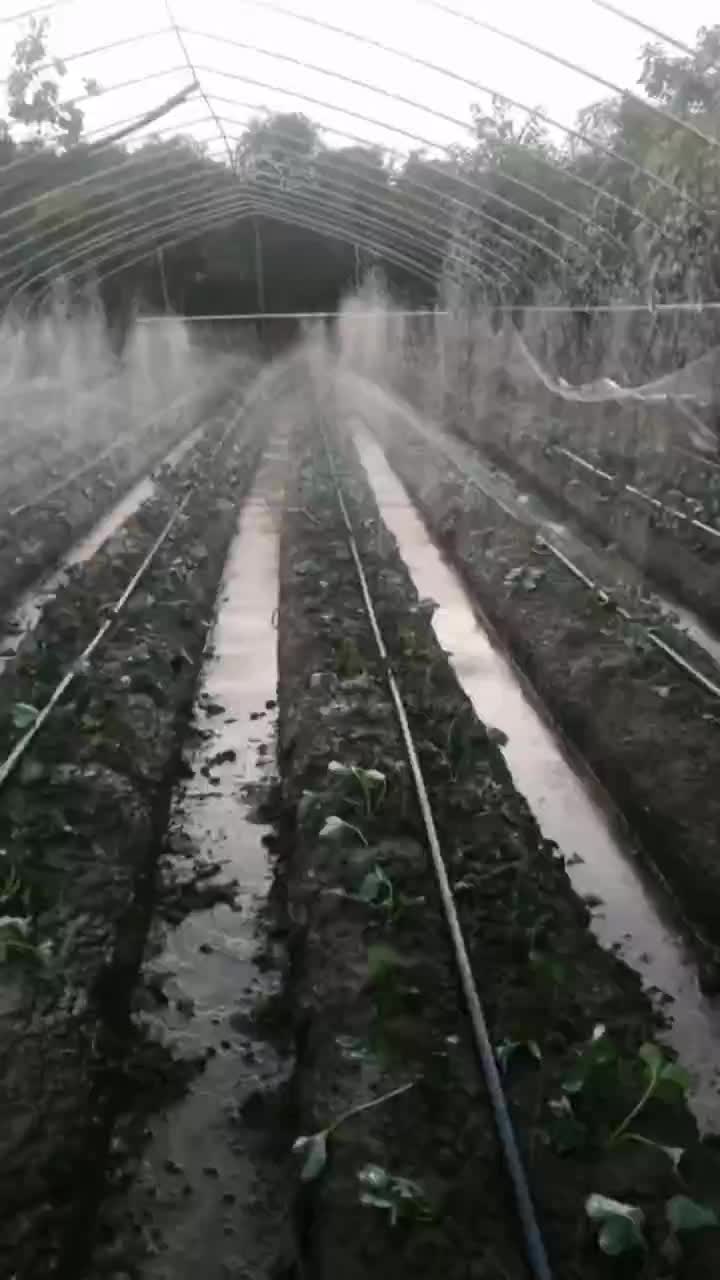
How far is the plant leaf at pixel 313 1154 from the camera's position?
3.53 meters

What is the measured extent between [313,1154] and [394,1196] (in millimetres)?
311

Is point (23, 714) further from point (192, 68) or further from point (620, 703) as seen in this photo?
point (192, 68)

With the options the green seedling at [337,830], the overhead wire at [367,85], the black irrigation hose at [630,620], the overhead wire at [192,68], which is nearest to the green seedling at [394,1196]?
the green seedling at [337,830]

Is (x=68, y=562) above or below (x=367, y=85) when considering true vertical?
below

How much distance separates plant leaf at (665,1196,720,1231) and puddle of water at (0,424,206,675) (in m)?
6.44

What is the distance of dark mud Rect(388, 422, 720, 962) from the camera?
5.86m

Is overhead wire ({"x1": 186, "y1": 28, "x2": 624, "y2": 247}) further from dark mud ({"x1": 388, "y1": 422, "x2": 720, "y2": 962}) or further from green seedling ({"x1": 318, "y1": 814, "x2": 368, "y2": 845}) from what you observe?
green seedling ({"x1": 318, "y1": 814, "x2": 368, "y2": 845})

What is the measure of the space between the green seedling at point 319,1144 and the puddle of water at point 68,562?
556cm

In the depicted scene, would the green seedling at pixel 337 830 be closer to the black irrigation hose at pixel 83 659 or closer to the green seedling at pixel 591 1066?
the green seedling at pixel 591 1066

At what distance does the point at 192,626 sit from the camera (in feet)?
31.1

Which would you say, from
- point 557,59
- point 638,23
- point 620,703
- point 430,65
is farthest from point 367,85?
point 620,703

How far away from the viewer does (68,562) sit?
1217 centimetres

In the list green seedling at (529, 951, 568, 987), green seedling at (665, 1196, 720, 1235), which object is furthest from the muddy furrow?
green seedling at (665, 1196, 720, 1235)

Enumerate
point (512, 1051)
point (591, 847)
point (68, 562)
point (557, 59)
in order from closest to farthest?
1. point (512, 1051)
2. point (591, 847)
3. point (557, 59)
4. point (68, 562)
